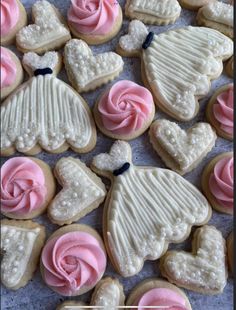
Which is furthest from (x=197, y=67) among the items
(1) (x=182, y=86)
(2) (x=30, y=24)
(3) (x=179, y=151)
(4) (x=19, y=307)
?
(4) (x=19, y=307)

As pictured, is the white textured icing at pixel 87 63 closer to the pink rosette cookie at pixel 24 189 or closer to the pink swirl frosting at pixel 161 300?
the pink rosette cookie at pixel 24 189

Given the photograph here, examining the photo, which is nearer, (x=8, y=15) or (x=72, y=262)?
(x=72, y=262)

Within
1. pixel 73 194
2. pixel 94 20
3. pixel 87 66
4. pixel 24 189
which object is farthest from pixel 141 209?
pixel 94 20

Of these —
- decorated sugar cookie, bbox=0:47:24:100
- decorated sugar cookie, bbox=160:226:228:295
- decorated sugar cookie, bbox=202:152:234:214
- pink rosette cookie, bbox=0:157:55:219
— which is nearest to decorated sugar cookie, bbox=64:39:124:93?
decorated sugar cookie, bbox=0:47:24:100

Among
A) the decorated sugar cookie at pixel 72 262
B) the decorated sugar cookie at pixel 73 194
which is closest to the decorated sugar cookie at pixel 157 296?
the decorated sugar cookie at pixel 72 262

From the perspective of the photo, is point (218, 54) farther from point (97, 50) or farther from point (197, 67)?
point (97, 50)

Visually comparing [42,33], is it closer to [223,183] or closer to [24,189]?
[24,189]
